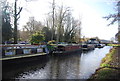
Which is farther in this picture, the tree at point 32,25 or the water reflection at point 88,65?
the tree at point 32,25

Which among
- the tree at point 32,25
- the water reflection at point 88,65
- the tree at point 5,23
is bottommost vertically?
the water reflection at point 88,65

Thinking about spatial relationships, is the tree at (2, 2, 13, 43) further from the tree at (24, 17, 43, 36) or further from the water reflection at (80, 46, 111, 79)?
the tree at (24, 17, 43, 36)

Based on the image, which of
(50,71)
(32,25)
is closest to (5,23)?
(50,71)

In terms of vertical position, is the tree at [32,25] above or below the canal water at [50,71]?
above

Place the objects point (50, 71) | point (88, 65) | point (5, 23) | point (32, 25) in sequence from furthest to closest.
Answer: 1. point (32, 25)
2. point (5, 23)
3. point (88, 65)
4. point (50, 71)

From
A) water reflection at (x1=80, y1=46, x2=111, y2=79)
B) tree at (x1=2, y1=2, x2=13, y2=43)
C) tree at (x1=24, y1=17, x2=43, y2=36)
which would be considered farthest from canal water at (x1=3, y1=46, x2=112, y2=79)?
tree at (x1=24, y1=17, x2=43, y2=36)

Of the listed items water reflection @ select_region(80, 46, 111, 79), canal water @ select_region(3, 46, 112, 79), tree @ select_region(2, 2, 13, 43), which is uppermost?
tree @ select_region(2, 2, 13, 43)

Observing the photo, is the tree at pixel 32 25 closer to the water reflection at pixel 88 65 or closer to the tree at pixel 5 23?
the tree at pixel 5 23

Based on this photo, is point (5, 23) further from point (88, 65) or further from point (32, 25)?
point (32, 25)

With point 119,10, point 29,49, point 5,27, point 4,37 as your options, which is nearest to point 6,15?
point 5,27

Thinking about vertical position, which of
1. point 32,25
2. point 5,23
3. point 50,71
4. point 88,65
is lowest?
point 88,65

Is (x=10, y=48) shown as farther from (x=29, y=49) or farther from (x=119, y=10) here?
(x=119, y=10)

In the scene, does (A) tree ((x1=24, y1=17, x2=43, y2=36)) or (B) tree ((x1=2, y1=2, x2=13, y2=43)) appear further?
(A) tree ((x1=24, y1=17, x2=43, y2=36))

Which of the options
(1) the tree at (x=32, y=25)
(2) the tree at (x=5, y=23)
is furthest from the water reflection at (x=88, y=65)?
(1) the tree at (x=32, y=25)
